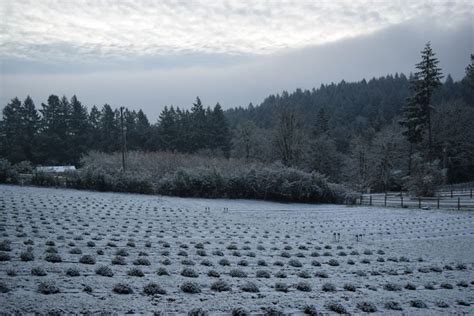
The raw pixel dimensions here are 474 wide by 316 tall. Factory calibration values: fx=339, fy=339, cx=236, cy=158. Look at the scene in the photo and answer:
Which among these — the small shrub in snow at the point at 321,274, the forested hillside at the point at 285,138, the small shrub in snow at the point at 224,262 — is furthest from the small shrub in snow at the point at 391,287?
the forested hillside at the point at 285,138

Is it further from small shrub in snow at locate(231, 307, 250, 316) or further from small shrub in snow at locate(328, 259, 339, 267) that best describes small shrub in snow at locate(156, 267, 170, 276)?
small shrub in snow at locate(328, 259, 339, 267)

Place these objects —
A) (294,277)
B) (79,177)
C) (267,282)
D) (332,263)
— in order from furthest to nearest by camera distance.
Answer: (79,177), (332,263), (294,277), (267,282)

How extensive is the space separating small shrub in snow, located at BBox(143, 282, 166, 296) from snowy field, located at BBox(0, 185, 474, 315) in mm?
21

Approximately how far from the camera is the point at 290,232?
17.2 metres

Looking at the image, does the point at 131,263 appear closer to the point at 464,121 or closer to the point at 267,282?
the point at 267,282

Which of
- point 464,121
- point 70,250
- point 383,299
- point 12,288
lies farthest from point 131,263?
point 464,121

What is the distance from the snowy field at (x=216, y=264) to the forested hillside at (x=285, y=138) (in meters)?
23.6

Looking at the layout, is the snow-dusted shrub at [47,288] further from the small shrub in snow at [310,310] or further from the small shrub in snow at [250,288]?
the small shrub in snow at [310,310]

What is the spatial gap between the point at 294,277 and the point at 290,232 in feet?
27.5

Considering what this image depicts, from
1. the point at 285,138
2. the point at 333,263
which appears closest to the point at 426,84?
A: the point at 285,138

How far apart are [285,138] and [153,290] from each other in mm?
44630

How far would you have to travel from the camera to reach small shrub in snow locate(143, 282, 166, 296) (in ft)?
21.2

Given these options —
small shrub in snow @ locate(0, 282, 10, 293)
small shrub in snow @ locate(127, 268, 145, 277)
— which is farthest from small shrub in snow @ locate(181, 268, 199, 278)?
small shrub in snow @ locate(0, 282, 10, 293)

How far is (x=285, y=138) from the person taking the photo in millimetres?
49938
